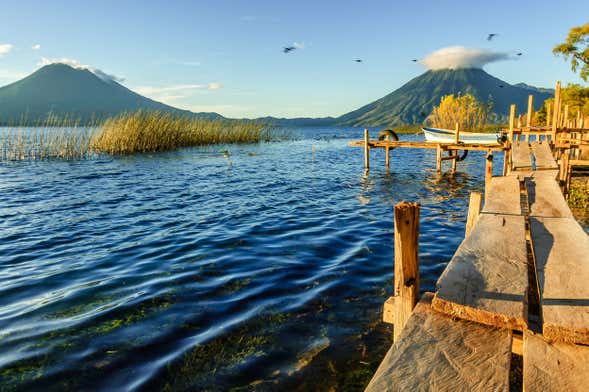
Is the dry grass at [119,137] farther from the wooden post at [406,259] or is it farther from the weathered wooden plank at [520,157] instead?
the wooden post at [406,259]

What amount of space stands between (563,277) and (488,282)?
0.75 metres

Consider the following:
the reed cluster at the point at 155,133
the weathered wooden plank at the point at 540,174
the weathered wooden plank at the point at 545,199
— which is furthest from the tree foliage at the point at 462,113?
the weathered wooden plank at the point at 545,199

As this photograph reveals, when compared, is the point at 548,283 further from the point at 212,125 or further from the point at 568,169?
the point at 212,125

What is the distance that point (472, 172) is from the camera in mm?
23562

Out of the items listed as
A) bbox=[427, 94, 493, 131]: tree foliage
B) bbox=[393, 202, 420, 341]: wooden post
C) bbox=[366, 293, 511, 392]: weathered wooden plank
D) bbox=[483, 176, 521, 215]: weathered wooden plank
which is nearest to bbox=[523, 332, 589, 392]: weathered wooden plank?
bbox=[366, 293, 511, 392]: weathered wooden plank

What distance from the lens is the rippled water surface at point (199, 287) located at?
417cm

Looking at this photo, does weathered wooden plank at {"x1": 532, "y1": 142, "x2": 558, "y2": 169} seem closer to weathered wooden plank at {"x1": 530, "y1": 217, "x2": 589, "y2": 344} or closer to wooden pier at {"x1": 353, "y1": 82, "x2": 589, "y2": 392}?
weathered wooden plank at {"x1": 530, "y1": 217, "x2": 589, "y2": 344}

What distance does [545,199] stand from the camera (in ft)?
21.4

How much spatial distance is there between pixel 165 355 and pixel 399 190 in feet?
46.7

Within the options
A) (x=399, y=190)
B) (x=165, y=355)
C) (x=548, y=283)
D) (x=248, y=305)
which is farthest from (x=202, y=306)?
A: (x=399, y=190)

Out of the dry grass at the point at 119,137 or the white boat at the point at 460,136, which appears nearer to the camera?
the dry grass at the point at 119,137

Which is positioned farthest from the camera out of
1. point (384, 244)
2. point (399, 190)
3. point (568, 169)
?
point (399, 190)

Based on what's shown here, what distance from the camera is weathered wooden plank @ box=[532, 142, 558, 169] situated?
10.3 metres

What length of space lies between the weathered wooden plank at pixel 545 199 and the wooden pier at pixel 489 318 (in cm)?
131
